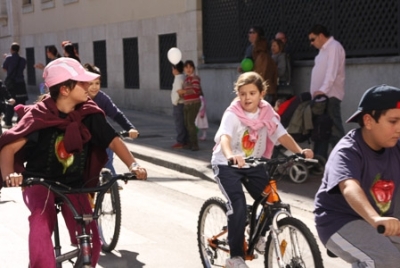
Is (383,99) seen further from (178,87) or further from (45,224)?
(178,87)

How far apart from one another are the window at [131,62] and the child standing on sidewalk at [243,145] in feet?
54.9

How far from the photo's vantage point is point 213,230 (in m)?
6.37

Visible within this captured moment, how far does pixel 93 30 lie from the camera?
25.6 metres

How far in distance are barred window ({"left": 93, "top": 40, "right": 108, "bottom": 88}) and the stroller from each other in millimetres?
14168

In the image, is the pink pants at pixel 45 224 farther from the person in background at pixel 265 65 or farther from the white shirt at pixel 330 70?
the person in background at pixel 265 65

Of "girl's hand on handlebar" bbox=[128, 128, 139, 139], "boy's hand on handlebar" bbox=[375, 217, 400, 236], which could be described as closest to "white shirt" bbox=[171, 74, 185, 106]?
"girl's hand on handlebar" bbox=[128, 128, 139, 139]

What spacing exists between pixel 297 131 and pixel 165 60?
10.4 m

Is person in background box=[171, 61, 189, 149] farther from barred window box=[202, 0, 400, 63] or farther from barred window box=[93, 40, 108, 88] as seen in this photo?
barred window box=[93, 40, 108, 88]

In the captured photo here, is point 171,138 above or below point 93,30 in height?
below

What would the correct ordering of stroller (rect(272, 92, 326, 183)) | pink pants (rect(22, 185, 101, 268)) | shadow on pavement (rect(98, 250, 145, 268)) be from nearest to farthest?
pink pants (rect(22, 185, 101, 268)) → shadow on pavement (rect(98, 250, 145, 268)) → stroller (rect(272, 92, 326, 183))

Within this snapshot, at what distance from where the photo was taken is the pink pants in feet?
15.5

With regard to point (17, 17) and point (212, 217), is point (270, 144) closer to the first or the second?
point (212, 217)

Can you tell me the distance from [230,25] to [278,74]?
4164 millimetres

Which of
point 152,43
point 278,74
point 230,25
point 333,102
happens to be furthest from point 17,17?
point 333,102
